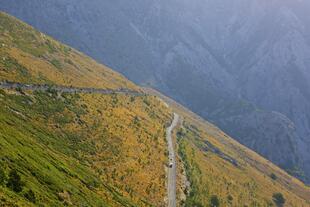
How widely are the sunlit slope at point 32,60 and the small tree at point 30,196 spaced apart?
144 ft

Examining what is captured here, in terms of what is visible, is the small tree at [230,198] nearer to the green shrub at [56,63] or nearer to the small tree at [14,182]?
the green shrub at [56,63]

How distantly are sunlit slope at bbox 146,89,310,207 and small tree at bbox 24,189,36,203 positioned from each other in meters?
46.1

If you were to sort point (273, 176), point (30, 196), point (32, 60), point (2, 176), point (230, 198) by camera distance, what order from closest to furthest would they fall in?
point (2, 176) < point (30, 196) < point (230, 198) < point (32, 60) < point (273, 176)

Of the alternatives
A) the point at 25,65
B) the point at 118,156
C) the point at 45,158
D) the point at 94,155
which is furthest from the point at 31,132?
the point at 25,65

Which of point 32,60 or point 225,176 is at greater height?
point 32,60

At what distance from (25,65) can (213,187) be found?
5379 centimetres

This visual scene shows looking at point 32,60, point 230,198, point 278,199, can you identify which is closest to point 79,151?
point 32,60

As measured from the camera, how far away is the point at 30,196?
110 feet

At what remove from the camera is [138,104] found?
133875 millimetres

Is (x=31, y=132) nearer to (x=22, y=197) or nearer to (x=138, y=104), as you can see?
(x=22, y=197)

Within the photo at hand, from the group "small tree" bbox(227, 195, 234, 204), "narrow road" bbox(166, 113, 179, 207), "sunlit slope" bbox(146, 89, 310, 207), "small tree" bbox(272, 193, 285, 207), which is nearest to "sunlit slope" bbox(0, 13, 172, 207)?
"narrow road" bbox(166, 113, 179, 207)

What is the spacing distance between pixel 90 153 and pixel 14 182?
3325cm

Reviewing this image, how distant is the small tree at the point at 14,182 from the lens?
3278cm

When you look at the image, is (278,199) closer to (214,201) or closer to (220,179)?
(220,179)
